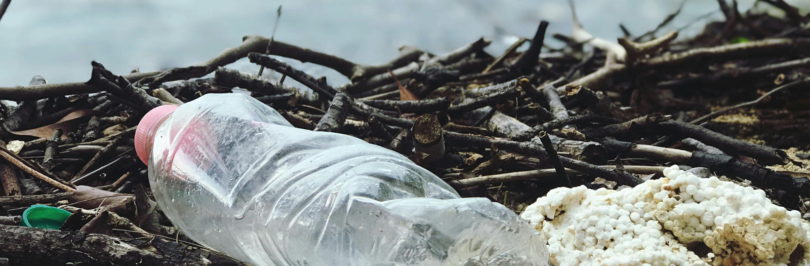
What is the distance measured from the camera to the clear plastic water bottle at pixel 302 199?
4.52 ft

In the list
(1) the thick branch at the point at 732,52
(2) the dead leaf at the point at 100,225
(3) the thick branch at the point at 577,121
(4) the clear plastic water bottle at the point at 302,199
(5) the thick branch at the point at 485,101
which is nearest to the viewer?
(4) the clear plastic water bottle at the point at 302,199

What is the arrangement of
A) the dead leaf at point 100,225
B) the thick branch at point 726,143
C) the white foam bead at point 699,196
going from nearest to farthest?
the white foam bead at point 699,196 → the dead leaf at point 100,225 → the thick branch at point 726,143

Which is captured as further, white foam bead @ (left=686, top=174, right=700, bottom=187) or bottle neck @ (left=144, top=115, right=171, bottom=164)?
bottle neck @ (left=144, top=115, right=171, bottom=164)

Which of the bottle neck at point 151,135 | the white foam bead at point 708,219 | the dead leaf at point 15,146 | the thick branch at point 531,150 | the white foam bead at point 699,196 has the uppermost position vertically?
the white foam bead at point 699,196

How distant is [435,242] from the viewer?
4.49 ft

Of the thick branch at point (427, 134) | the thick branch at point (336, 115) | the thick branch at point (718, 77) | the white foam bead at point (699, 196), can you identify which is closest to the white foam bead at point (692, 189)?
the white foam bead at point (699, 196)

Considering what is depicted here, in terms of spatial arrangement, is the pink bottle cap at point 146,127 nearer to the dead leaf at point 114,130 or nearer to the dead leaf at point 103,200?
the dead leaf at point 103,200

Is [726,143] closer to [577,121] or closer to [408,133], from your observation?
[577,121]

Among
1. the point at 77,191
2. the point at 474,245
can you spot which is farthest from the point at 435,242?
the point at 77,191

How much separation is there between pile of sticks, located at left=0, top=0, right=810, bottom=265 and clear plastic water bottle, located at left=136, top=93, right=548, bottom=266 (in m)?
0.15

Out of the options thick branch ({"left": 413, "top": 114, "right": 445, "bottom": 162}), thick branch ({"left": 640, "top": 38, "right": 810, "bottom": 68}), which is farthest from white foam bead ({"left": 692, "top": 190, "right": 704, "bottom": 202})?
thick branch ({"left": 640, "top": 38, "right": 810, "bottom": 68})

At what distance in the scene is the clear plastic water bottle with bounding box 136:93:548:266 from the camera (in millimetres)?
1377

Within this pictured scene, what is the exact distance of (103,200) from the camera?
2188 millimetres

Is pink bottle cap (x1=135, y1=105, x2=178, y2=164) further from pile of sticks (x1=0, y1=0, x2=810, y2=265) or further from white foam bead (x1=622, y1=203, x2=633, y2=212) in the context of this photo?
white foam bead (x1=622, y1=203, x2=633, y2=212)
